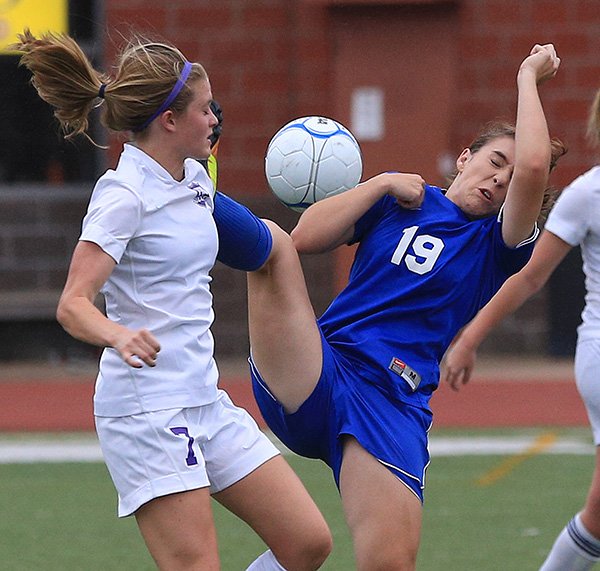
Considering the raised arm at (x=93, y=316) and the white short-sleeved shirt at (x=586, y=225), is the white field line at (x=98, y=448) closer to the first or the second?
the white short-sleeved shirt at (x=586, y=225)

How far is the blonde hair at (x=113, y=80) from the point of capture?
3.87m

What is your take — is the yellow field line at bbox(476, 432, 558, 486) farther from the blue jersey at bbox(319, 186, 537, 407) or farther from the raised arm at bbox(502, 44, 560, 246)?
the raised arm at bbox(502, 44, 560, 246)

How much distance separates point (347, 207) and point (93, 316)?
3.41 ft

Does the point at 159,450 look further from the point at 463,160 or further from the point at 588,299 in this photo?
the point at 588,299

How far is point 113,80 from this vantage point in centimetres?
394

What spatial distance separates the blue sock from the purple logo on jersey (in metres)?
0.08

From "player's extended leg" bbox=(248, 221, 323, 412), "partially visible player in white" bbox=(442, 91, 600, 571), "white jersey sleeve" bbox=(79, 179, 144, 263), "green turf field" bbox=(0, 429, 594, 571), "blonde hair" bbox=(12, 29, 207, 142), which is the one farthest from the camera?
"green turf field" bbox=(0, 429, 594, 571)

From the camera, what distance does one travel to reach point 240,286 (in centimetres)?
1296

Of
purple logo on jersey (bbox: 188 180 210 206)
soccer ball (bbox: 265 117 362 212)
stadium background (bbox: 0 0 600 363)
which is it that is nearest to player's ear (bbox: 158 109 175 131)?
purple logo on jersey (bbox: 188 180 210 206)

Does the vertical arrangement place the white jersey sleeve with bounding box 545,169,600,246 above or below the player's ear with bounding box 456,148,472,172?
below

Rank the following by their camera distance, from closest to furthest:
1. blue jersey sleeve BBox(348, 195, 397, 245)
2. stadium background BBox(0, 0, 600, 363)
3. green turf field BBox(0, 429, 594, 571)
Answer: blue jersey sleeve BBox(348, 195, 397, 245) → green turf field BBox(0, 429, 594, 571) → stadium background BBox(0, 0, 600, 363)

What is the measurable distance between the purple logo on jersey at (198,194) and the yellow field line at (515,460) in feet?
14.1

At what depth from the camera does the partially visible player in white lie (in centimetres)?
481

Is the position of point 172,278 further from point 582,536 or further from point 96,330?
point 582,536
